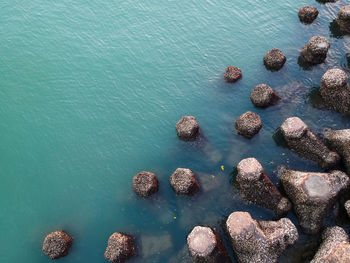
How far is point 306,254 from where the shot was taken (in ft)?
62.0

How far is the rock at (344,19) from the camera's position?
3162 cm

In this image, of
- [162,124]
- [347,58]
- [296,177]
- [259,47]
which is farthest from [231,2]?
[296,177]

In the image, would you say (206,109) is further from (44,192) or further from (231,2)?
(231,2)

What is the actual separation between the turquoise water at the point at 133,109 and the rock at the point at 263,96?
28.2 inches

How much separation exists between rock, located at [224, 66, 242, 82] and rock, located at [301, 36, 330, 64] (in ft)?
23.2

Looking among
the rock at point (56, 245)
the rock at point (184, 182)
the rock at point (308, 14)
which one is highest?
the rock at point (308, 14)

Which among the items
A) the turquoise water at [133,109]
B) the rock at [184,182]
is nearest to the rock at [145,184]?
the turquoise water at [133,109]

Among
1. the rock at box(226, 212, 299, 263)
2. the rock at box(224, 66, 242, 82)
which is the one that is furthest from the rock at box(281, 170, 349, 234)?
the rock at box(224, 66, 242, 82)

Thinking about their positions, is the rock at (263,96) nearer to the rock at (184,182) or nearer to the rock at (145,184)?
the rock at (184,182)

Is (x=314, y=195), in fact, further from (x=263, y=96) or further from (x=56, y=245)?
(x=56, y=245)

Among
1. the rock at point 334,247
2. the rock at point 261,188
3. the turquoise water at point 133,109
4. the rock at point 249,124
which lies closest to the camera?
the rock at point 334,247

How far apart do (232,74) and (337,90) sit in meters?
9.06

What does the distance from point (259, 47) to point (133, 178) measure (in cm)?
1968

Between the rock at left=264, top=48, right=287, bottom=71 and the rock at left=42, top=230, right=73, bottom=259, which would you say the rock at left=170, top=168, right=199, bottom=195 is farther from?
the rock at left=264, top=48, right=287, bottom=71
